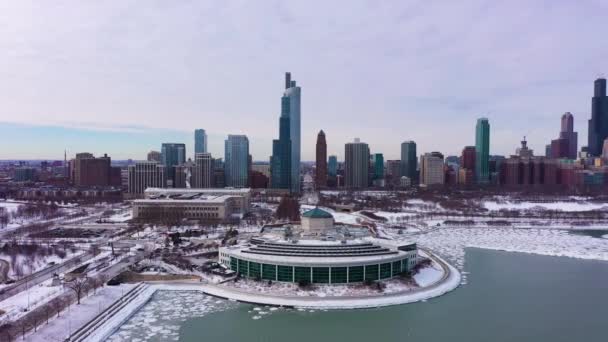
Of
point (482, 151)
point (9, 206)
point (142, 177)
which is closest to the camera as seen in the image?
point (9, 206)

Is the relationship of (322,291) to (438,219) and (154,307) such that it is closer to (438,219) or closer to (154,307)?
(154,307)

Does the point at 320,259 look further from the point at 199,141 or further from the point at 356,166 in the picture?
the point at 199,141

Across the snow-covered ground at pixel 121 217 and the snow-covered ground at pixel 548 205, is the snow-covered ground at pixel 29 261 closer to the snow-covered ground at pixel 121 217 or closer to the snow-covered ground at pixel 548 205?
the snow-covered ground at pixel 121 217

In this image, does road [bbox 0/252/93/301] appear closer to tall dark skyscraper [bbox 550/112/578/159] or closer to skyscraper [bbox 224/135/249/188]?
skyscraper [bbox 224/135/249/188]

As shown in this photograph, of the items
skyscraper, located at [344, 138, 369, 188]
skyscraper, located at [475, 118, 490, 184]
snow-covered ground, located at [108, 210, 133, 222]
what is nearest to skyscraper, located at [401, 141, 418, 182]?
skyscraper, located at [475, 118, 490, 184]

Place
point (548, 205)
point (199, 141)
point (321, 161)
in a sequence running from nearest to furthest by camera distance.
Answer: point (548, 205) < point (321, 161) < point (199, 141)

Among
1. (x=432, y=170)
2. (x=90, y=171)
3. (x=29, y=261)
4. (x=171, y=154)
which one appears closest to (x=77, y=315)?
(x=29, y=261)

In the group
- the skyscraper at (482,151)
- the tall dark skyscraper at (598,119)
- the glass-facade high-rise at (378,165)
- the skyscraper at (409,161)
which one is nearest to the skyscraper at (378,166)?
the glass-facade high-rise at (378,165)
